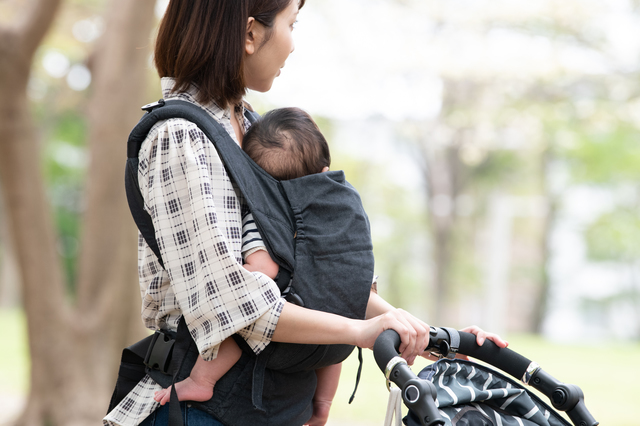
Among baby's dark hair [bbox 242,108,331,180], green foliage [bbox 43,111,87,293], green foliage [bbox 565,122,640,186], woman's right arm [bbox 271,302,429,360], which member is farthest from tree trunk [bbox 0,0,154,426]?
green foliage [bbox 43,111,87,293]

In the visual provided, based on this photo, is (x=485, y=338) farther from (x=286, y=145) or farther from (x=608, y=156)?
(x=608, y=156)

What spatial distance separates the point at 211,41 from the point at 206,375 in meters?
0.74

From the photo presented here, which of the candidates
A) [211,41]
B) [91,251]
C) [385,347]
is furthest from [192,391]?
[91,251]

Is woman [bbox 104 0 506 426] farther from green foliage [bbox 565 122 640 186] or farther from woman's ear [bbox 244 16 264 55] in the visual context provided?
green foliage [bbox 565 122 640 186]

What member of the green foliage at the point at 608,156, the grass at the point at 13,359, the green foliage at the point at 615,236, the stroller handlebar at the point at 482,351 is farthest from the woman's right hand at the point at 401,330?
the green foliage at the point at 615,236

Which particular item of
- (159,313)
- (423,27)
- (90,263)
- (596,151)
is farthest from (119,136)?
(596,151)

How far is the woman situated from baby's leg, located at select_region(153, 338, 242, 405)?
0.09 ft

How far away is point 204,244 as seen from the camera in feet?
4.13

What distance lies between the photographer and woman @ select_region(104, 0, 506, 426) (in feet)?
4.13

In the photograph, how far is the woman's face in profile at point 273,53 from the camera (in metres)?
1.44

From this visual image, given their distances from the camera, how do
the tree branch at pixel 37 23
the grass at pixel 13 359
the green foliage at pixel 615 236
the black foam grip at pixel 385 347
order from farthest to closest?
the green foliage at pixel 615 236 → the grass at pixel 13 359 → the tree branch at pixel 37 23 → the black foam grip at pixel 385 347

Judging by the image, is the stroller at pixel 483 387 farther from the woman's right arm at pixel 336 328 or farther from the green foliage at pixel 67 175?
the green foliage at pixel 67 175

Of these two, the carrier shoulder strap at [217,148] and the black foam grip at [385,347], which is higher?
the carrier shoulder strap at [217,148]

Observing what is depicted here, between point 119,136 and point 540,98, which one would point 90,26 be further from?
point 540,98
